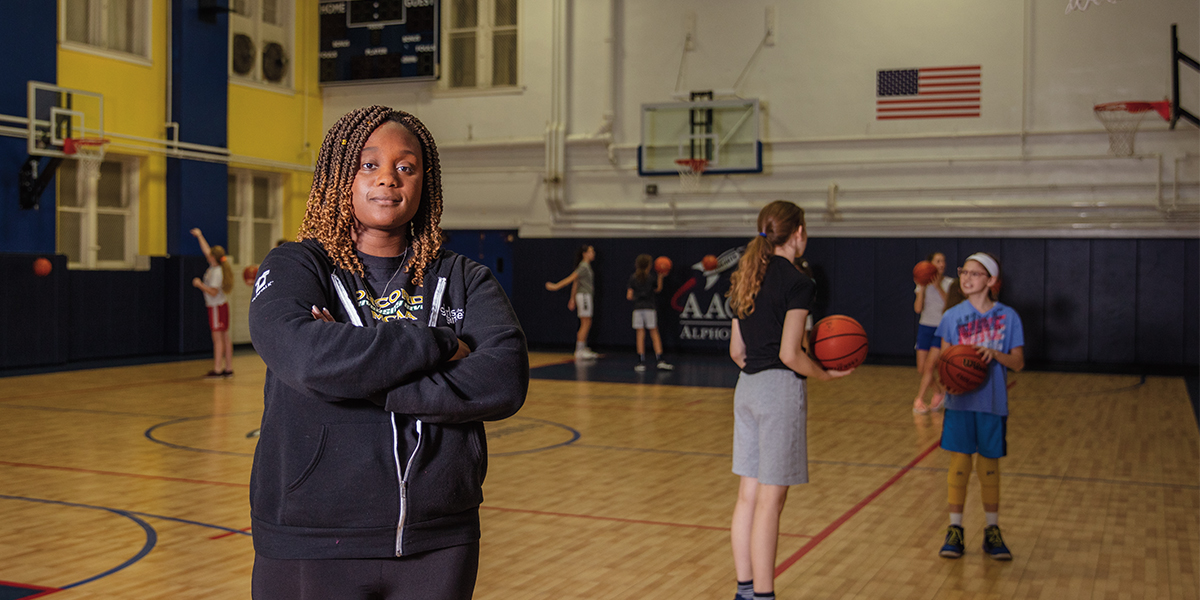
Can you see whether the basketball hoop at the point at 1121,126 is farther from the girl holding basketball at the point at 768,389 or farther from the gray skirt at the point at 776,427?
Answer: the gray skirt at the point at 776,427

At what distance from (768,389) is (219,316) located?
9705 millimetres

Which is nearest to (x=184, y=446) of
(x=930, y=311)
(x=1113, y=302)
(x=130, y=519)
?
(x=130, y=519)

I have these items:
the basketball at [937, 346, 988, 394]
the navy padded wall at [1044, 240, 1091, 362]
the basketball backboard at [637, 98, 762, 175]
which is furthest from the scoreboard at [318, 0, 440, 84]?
the basketball at [937, 346, 988, 394]

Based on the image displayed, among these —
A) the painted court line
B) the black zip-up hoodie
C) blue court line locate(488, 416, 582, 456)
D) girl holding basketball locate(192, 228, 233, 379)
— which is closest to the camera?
the black zip-up hoodie

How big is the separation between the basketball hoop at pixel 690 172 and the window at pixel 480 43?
3519 mm

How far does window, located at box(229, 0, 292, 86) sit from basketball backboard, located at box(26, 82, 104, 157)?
9.23 feet

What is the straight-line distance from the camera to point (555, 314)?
17.4 m

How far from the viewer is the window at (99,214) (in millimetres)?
14211

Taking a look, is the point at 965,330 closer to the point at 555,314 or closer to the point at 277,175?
the point at 555,314

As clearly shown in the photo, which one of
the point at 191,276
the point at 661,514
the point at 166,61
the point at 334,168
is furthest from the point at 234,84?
the point at 334,168

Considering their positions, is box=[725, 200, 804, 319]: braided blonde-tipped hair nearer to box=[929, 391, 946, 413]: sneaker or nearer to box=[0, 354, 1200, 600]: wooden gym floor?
box=[0, 354, 1200, 600]: wooden gym floor

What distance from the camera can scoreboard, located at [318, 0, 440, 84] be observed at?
54.5ft

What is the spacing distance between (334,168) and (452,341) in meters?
0.40

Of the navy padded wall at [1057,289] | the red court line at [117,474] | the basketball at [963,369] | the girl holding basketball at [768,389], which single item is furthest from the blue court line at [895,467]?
the navy padded wall at [1057,289]
